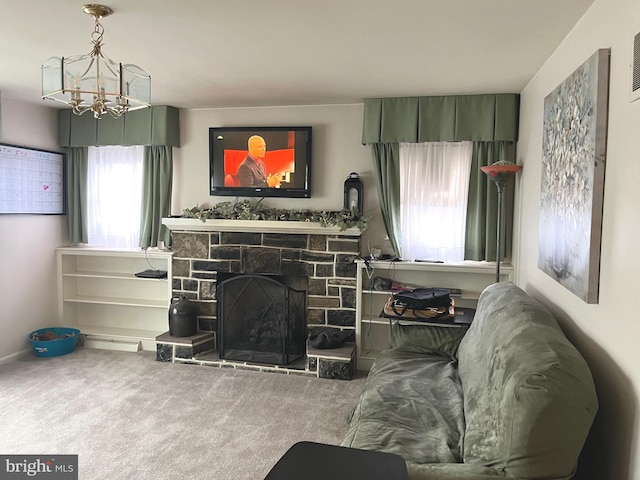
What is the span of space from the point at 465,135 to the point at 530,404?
2797 millimetres

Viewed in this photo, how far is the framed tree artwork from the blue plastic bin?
421cm

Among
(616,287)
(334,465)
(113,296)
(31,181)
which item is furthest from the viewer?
(113,296)

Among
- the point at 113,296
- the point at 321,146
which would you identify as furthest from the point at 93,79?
the point at 113,296

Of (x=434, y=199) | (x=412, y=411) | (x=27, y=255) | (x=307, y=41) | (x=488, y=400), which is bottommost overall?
(x=412, y=411)

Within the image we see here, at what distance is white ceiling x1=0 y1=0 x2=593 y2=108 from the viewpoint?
84.7 inches

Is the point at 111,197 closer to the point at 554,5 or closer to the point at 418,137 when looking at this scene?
the point at 418,137

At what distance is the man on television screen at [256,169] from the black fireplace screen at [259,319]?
88 centimetres

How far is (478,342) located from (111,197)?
12.8ft

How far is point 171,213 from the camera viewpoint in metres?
4.73

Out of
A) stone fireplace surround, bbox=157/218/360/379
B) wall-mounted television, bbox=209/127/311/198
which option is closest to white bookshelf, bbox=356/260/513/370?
stone fireplace surround, bbox=157/218/360/379

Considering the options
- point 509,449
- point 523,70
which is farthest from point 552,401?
point 523,70

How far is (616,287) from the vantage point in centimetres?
166

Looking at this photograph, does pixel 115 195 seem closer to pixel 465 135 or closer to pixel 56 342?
pixel 56 342

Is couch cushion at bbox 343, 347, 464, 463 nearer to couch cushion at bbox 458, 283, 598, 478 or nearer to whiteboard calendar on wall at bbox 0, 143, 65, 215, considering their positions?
couch cushion at bbox 458, 283, 598, 478
